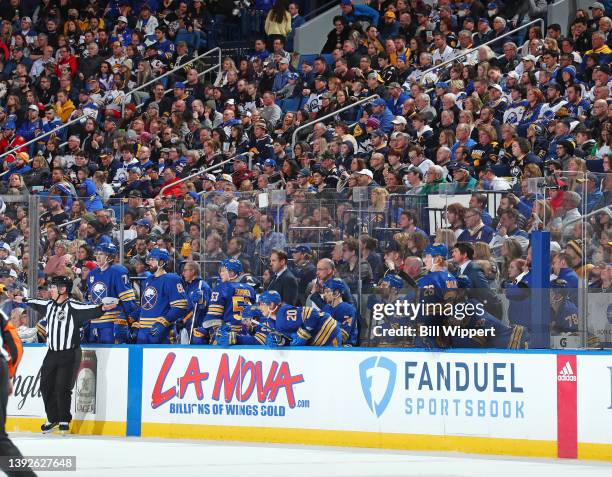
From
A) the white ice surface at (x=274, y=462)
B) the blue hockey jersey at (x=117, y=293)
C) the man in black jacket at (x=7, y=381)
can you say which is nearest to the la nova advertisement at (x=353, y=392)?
the white ice surface at (x=274, y=462)

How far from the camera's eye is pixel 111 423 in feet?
47.6

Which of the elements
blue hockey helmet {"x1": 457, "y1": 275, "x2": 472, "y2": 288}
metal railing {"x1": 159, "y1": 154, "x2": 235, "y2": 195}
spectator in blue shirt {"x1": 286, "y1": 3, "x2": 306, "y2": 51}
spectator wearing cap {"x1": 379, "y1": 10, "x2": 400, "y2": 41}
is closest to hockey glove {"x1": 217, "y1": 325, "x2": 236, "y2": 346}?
blue hockey helmet {"x1": 457, "y1": 275, "x2": 472, "y2": 288}

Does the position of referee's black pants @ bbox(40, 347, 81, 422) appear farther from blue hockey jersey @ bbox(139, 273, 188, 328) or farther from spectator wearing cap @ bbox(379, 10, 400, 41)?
spectator wearing cap @ bbox(379, 10, 400, 41)

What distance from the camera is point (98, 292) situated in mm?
14977

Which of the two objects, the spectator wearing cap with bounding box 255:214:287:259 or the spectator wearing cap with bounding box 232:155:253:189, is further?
the spectator wearing cap with bounding box 232:155:253:189

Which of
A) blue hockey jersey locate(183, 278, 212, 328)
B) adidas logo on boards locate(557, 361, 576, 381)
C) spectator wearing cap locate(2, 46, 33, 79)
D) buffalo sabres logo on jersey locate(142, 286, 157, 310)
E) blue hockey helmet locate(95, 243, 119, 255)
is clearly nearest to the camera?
adidas logo on boards locate(557, 361, 576, 381)

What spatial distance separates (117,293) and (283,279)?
7.19ft

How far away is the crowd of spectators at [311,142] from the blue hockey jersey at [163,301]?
12.2 inches

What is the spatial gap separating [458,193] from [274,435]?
3.10 meters

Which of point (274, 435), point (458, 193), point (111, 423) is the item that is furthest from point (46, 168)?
point (458, 193)

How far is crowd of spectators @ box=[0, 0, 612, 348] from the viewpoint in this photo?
12.5 m

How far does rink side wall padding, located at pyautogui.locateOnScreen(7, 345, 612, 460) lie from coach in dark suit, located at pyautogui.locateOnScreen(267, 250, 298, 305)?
524mm

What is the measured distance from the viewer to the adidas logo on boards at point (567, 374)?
11945mm

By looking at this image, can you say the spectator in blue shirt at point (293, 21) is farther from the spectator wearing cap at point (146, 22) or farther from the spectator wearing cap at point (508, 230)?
the spectator wearing cap at point (508, 230)
